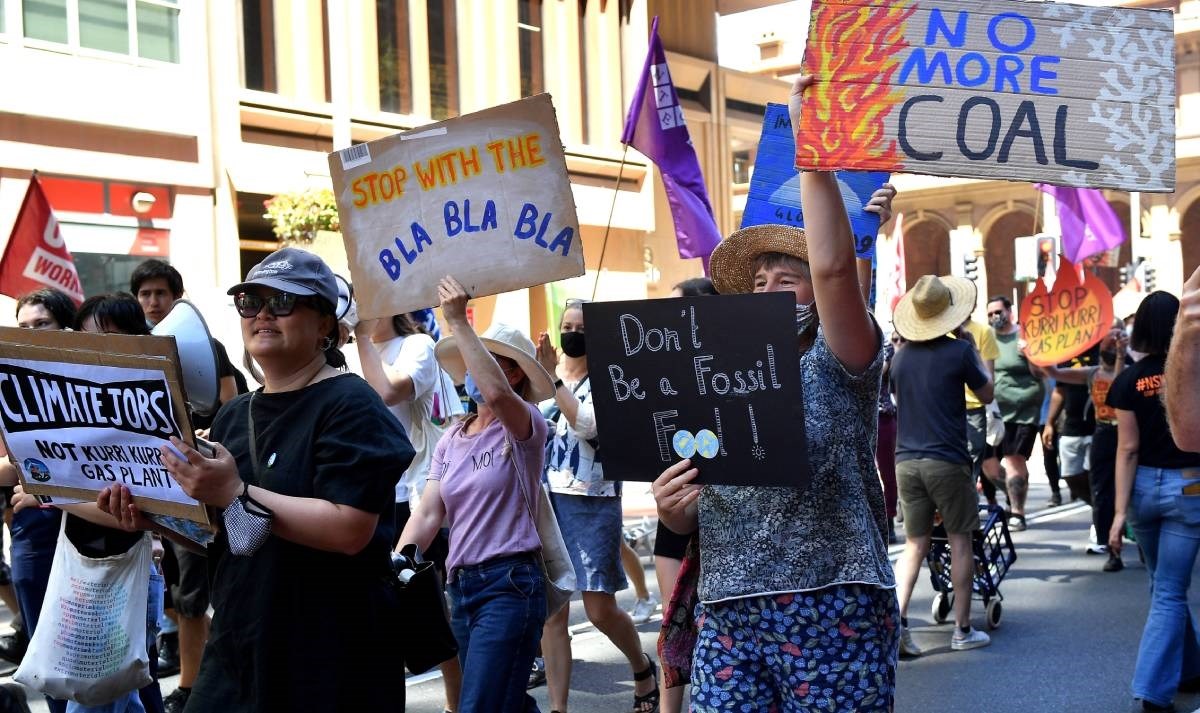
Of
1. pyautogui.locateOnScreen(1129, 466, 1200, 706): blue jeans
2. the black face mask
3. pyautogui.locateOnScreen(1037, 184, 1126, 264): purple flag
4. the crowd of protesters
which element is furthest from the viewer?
pyautogui.locateOnScreen(1037, 184, 1126, 264): purple flag

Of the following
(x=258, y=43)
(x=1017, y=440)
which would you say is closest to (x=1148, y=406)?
(x=1017, y=440)

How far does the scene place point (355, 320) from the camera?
5.92m

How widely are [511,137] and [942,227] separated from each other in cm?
4917

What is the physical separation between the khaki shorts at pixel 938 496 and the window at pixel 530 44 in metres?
17.9

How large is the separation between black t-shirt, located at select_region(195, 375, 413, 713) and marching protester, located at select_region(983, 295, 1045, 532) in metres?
10.3

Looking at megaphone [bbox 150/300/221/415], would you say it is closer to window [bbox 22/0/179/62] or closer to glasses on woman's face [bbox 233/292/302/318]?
glasses on woman's face [bbox 233/292/302/318]

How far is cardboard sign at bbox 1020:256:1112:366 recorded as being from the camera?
37.6 ft

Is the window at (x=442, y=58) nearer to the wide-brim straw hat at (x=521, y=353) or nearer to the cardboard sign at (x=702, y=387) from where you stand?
the wide-brim straw hat at (x=521, y=353)

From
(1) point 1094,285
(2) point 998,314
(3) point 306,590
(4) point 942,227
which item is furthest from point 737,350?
(4) point 942,227

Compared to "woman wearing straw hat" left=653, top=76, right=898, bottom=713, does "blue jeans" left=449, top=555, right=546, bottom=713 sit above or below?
below

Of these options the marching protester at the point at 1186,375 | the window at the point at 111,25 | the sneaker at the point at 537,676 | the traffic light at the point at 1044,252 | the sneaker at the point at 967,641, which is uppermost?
the window at the point at 111,25

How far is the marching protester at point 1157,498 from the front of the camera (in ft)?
20.1

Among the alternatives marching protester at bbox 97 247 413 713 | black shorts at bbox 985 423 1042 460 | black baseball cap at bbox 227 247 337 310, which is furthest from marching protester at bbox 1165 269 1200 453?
black shorts at bbox 985 423 1042 460

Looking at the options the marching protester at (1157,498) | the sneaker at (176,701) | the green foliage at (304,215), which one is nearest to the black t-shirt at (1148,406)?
the marching protester at (1157,498)
